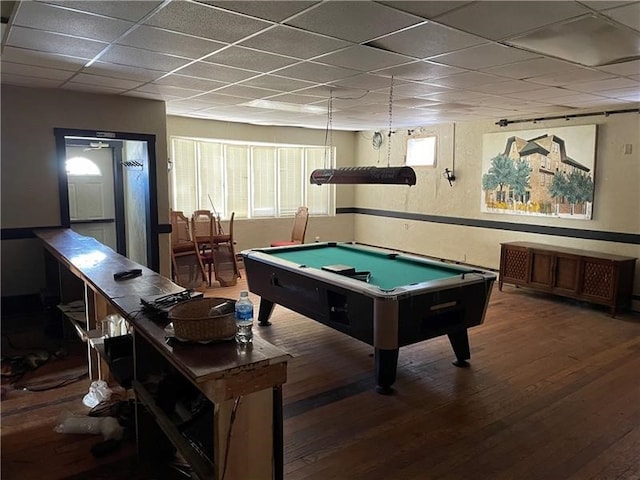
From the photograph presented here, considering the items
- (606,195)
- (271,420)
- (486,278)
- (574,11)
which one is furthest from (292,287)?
(606,195)

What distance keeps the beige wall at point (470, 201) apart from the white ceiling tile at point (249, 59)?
4.07m

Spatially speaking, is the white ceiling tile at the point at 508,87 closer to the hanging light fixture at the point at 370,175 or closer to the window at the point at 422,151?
the hanging light fixture at the point at 370,175

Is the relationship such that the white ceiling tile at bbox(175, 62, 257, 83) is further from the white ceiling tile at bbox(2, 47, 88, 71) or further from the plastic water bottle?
the plastic water bottle

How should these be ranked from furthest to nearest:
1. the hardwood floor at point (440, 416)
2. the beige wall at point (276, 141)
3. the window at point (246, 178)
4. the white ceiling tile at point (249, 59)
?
the window at point (246, 178)
the beige wall at point (276, 141)
the white ceiling tile at point (249, 59)
the hardwood floor at point (440, 416)

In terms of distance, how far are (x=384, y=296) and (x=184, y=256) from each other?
13.6ft

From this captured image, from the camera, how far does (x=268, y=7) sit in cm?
237

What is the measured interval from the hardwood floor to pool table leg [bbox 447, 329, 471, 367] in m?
0.11

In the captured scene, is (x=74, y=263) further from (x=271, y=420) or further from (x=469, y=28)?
(x=469, y=28)

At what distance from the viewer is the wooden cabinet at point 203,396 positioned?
1.66 m

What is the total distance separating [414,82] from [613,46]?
5.11ft

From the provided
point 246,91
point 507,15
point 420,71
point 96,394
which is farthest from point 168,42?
point 96,394

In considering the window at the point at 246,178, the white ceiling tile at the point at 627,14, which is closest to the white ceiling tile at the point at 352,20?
the white ceiling tile at the point at 627,14

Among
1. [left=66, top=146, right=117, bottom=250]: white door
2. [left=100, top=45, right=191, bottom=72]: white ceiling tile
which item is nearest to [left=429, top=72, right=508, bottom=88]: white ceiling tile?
[left=100, top=45, right=191, bottom=72]: white ceiling tile

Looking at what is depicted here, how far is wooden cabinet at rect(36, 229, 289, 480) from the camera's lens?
1.66 metres
